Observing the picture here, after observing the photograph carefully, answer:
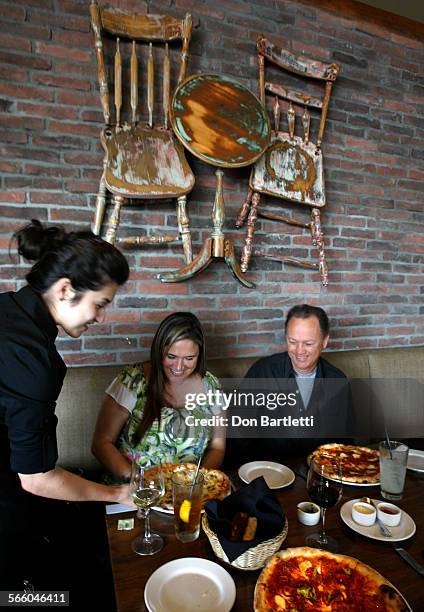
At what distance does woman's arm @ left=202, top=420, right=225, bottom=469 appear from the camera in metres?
1.51

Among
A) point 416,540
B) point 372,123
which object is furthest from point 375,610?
point 372,123

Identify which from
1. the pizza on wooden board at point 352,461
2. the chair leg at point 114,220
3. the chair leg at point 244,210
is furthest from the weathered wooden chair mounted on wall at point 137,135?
the pizza on wooden board at point 352,461

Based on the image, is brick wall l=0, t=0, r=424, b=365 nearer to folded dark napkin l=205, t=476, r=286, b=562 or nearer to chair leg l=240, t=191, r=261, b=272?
chair leg l=240, t=191, r=261, b=272

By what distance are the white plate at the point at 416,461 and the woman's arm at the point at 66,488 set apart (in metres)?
0.92

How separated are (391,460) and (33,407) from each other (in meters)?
0.98

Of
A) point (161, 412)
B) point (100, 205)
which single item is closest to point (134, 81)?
point (100, 205)

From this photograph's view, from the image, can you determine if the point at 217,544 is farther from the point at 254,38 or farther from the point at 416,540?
the point at 254,38

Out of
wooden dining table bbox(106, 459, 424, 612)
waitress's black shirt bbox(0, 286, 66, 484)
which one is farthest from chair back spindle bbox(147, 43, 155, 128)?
wooden dining table bbox(106, 459, 424, 612)

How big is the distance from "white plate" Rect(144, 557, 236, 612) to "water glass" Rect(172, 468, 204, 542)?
0.28 ft

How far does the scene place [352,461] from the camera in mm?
1337

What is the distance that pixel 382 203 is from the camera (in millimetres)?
2580

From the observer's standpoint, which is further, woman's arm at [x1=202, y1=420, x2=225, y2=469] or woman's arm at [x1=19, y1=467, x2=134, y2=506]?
woman's arm at [x1=202, y1=420, x2=225, y2=469]

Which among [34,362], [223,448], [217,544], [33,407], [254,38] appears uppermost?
[254,38]

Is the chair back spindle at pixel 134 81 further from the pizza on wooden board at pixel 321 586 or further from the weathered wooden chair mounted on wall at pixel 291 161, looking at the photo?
the pizza on wooden board at pixel 321 586
